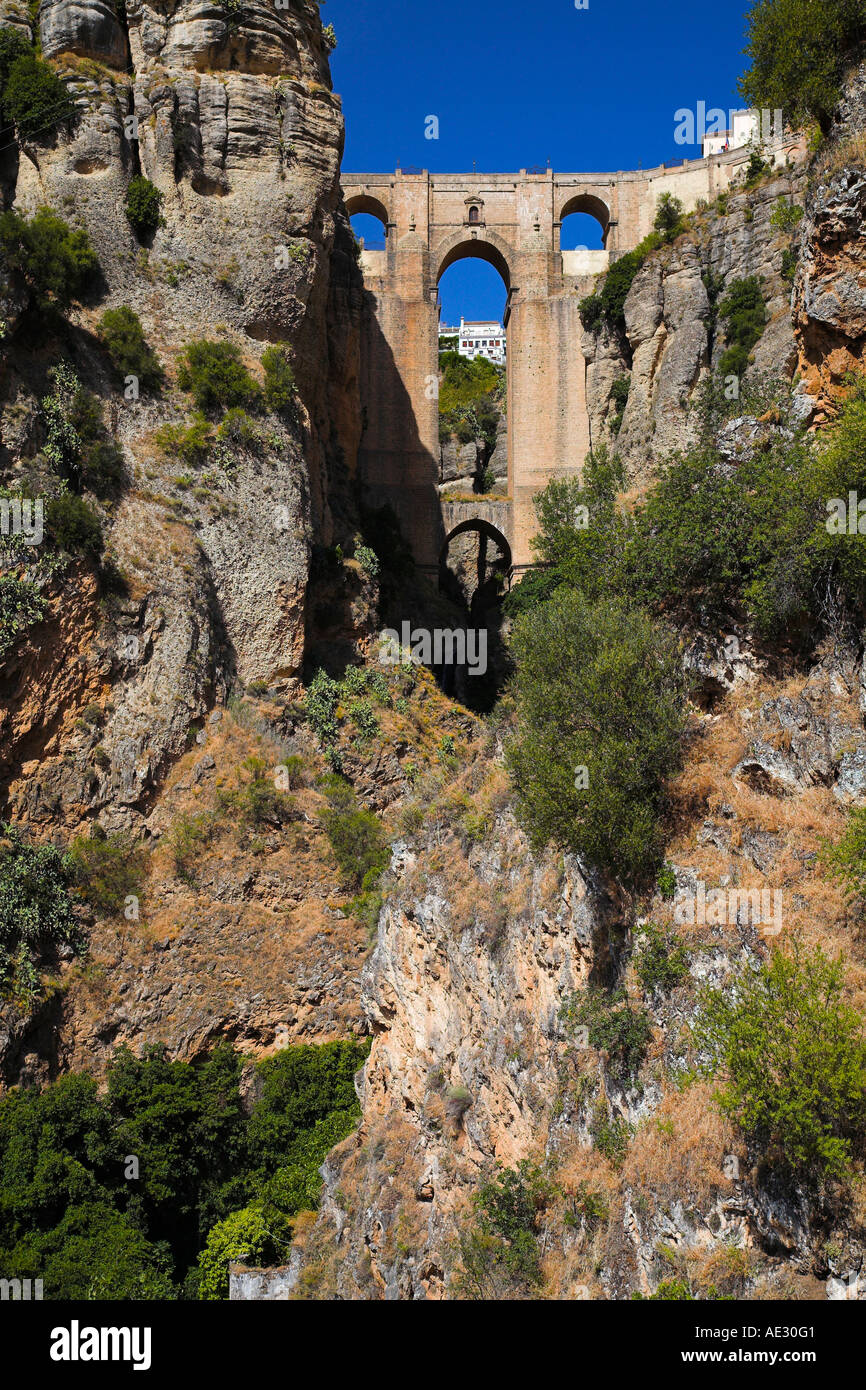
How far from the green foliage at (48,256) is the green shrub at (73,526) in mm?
4746

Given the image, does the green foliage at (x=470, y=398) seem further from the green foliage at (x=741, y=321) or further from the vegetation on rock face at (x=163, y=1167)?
the vegetation on rock face at (x=163, y=1167)

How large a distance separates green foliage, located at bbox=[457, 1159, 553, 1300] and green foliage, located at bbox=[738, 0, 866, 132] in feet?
46.6

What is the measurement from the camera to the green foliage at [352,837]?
22906 mm

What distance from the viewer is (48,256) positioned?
2481 centimetres

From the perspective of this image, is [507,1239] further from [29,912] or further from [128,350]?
[128,350]

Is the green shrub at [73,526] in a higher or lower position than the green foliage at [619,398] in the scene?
lower

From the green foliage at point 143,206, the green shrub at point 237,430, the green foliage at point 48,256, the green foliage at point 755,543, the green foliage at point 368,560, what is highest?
the green foliage at point 143,206

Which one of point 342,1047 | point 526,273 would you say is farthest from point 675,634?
point 526,273

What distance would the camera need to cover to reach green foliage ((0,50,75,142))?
26.6 metres

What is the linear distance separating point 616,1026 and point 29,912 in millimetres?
12685

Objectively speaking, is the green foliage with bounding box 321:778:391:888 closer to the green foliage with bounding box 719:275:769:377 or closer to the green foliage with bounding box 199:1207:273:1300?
the green foliage with bounding box 199:1207:273:1300

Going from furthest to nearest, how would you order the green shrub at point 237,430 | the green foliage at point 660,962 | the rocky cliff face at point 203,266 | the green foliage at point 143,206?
the green foliage at point 143,206, the green shrub at point 237,430, the rocky cliff face at point 203,266, the green foliage at point 660,962

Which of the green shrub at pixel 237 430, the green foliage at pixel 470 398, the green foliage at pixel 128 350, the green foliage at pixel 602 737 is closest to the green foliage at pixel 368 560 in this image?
the green shrub at pixel 237 430
